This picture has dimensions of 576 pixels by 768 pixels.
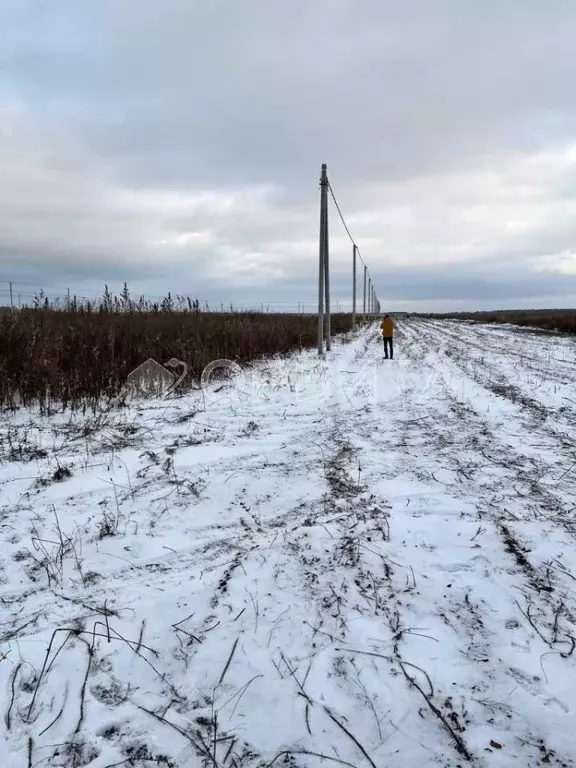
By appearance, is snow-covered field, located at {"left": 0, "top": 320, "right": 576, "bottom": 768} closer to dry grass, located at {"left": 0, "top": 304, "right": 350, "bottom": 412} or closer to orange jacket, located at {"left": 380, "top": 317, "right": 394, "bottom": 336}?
dry grass, located at {"left": 0, "top": 304, "right": 350, "bottom": 412}

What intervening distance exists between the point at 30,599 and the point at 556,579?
2878mm

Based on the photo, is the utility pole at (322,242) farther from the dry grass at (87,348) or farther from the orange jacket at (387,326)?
the dry grass at (87,348)

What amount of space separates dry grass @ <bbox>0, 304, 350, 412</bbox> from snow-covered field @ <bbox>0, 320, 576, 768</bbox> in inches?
72.1

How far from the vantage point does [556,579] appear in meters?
2.49

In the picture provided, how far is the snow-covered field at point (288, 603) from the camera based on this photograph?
1643 mm

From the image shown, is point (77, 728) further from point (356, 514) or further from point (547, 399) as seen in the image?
point (547, 399)

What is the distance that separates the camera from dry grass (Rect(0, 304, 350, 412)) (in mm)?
6680

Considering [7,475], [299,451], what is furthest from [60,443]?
[299,451]

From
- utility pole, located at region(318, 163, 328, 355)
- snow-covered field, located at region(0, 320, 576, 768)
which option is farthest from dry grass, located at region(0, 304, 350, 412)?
utility pole, located at region(318, 163, 328, 355)

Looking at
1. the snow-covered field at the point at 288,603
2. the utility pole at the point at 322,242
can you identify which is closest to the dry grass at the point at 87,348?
the snow-covered field at the point at 288,603

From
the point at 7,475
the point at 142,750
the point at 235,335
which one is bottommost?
the point at 142,750

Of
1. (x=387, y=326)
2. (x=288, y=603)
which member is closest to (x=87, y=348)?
(x=288, y=603)

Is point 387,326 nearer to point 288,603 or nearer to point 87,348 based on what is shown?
point 87,348

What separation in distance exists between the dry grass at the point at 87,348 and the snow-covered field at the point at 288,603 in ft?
6.01
